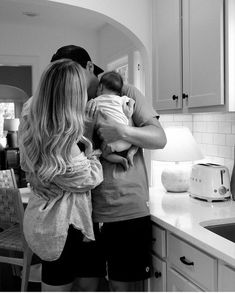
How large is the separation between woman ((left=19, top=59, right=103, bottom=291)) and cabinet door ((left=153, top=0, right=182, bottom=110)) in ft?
2.78

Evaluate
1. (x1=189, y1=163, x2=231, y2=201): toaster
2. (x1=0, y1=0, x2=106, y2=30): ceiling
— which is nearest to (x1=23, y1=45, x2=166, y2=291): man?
(x1=189, y1=163, x2=231, y2=201): toaster

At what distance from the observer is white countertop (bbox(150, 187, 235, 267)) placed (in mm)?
1349

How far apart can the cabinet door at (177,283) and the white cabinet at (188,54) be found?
2.76 ft

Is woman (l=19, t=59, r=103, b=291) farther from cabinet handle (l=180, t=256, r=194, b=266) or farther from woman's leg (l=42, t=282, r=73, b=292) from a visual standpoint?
cabinet handle (l=180, t=256, r=194, b=266)

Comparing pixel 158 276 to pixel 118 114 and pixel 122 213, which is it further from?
pixel 118 114

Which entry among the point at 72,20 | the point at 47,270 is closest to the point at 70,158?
the point at 47,270

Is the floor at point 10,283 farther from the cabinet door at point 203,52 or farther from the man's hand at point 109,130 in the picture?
the cabinet door at point 203,52

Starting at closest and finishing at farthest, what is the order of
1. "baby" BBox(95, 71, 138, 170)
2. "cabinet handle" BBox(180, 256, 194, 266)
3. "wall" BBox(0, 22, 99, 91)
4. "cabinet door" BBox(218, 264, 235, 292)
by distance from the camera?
"cabinet door" BBox(218, 264, 235, 292) < "cabinet handle" BBox(180, 256, 194, 266) < "baby" BBox(95, 71, 138, 170) < "wall" BBox(0, 22, 99, 91)

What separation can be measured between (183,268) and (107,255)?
1.10 ft

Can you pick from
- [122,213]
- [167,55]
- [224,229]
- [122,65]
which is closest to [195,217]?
[224,229]

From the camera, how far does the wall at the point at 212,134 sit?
7.69 feet

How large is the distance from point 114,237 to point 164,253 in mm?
289

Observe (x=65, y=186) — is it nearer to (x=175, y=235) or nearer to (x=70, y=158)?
(x=70, y=158)

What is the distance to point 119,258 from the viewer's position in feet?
5.35
